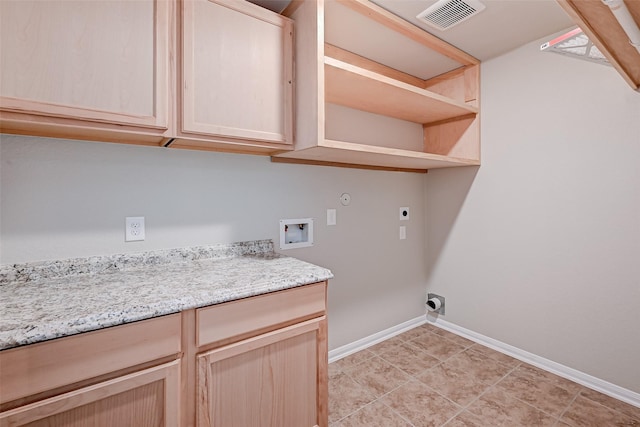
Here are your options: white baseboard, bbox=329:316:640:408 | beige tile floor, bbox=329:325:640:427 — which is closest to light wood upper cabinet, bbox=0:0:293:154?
beige tile floor, bbox=329:325:640:427

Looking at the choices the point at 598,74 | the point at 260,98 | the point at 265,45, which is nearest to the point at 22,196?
the point at 260,98

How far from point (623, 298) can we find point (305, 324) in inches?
72.5

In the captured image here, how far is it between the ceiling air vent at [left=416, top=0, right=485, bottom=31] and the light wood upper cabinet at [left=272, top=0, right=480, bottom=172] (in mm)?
96

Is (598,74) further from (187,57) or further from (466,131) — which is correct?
(187,57)

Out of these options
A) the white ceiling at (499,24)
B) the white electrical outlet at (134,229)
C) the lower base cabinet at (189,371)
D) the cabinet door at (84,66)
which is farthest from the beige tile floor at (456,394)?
the white ceiling at (499,24)

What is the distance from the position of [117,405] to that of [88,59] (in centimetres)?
116

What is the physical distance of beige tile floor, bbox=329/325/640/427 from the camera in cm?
154

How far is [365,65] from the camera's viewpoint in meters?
2.13

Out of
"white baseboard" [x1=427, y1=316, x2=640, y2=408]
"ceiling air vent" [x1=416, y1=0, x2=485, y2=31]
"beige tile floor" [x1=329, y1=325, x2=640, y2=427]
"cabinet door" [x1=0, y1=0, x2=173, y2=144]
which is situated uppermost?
"ceiling air vent" [x1=416, y1=0, x2=485, y2=31]

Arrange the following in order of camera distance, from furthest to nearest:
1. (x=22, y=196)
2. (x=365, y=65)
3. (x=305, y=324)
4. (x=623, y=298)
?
(x=365, y=65), (x=623, y=298), (x=305, y=324), (x=22, y=196)

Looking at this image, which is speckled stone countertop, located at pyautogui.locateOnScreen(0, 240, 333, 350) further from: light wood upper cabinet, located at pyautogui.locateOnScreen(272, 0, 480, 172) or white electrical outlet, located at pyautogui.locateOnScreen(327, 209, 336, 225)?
light wood upper cabinet, located at pyautogui.locateOnScreen(272, 0, 480, 172)

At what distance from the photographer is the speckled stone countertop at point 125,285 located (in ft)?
2.70

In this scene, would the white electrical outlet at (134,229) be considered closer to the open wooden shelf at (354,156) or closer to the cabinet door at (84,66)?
the cabinet door at (84,66)

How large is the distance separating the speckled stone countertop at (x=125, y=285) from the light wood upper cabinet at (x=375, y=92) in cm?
65
